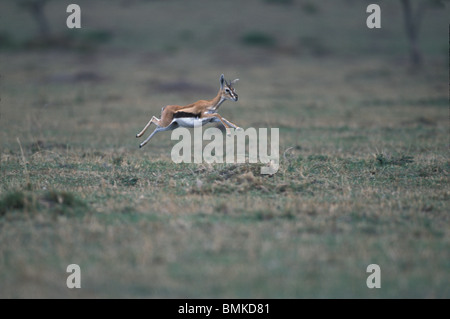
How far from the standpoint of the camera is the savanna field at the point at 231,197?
17.2 ft

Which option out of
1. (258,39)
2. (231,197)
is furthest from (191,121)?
(258,39)

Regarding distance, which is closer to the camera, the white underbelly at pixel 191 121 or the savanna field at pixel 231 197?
the savanna field at pixel 231 197

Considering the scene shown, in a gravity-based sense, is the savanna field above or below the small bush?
below

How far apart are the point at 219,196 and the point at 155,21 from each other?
39201 millimetres

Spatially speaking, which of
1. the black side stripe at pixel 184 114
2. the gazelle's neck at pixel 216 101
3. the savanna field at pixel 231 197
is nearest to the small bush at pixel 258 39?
the savanna field at pixel 231 197

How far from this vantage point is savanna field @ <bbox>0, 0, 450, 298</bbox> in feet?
17.2

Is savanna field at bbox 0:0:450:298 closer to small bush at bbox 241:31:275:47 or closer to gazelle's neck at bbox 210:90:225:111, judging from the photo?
gazelle's neck at bbox 210:90:225:111

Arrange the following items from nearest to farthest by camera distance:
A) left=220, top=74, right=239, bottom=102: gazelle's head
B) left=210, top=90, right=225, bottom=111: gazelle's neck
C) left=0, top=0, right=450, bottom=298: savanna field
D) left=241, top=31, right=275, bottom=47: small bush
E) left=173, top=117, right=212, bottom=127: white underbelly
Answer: left=0, top=0, right=450, bottom=298: savanna field < left=173, top=117, right=212, bottom=127: white underbelly < left=220, top=74, right=239, bottom=102: gazelle's head < left=210, top=90, right=225, bottom=111: gazelle's neck < left=241, top=31, right=275, bottom=47: small bush

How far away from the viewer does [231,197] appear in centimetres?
801

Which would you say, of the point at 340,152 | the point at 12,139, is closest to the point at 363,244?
the point at 340,152

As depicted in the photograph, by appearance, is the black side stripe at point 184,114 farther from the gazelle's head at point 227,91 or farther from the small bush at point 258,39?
the small bush at point 258,39

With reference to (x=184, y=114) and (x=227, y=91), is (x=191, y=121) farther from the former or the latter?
(x=227, y=91)

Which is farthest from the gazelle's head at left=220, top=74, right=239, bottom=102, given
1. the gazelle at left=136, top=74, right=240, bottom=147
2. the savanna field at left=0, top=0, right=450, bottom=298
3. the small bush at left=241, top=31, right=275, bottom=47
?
the small bush at left=241, top=31, right=275, bottom=47

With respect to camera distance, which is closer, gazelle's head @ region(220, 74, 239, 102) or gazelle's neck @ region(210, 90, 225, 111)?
gazelle's head @ region(220, 74, 239, 102)
